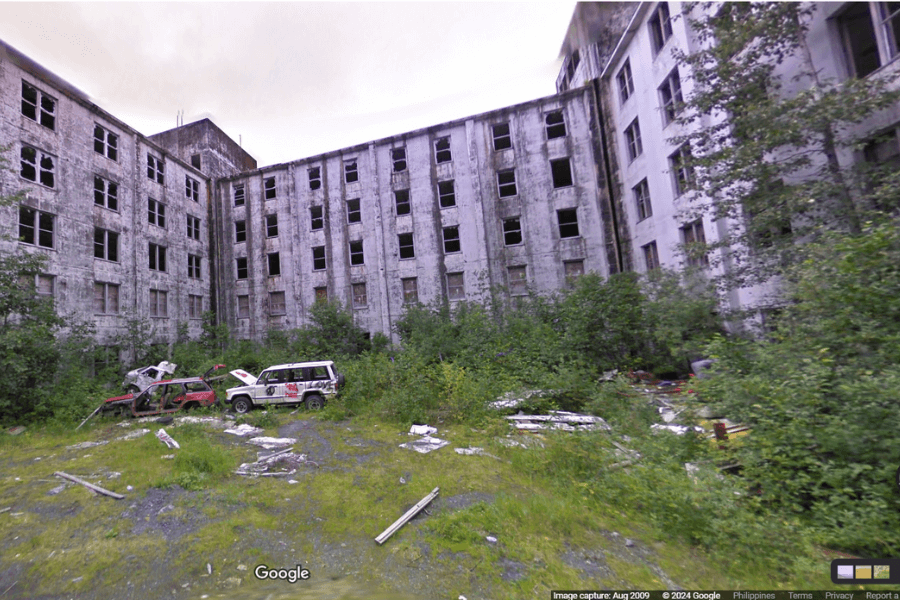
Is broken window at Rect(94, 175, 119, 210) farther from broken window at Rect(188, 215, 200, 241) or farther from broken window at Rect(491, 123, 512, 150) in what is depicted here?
broken window at Rect(491, 123, 512, 150)

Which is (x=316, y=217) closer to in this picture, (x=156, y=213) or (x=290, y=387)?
(x=156, y=213)

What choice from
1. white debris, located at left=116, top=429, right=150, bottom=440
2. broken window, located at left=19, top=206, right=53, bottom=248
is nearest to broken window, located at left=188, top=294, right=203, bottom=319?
broken window, located at left=19, top=206, right=53, bottom=248

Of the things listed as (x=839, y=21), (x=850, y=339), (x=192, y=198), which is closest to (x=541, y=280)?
(x=839, y=21)

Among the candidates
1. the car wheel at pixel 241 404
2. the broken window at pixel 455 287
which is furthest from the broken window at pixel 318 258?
the car wheel at pixel 241 404

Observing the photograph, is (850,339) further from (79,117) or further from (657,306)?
(79,117)

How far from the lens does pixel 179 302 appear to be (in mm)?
22422

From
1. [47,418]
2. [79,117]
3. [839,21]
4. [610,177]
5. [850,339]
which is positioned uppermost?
[79,117]

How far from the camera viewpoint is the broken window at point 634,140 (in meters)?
17.3

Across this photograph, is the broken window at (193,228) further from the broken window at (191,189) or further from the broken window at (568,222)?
the broken window at (568,222)

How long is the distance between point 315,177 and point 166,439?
20.0 metres

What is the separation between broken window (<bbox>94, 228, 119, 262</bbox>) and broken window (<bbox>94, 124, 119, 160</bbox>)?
437cm

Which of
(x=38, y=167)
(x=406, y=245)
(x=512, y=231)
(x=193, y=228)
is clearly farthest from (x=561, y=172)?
(x=38, y=167)

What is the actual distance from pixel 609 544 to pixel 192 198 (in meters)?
30.4

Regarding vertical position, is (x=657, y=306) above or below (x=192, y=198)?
below
